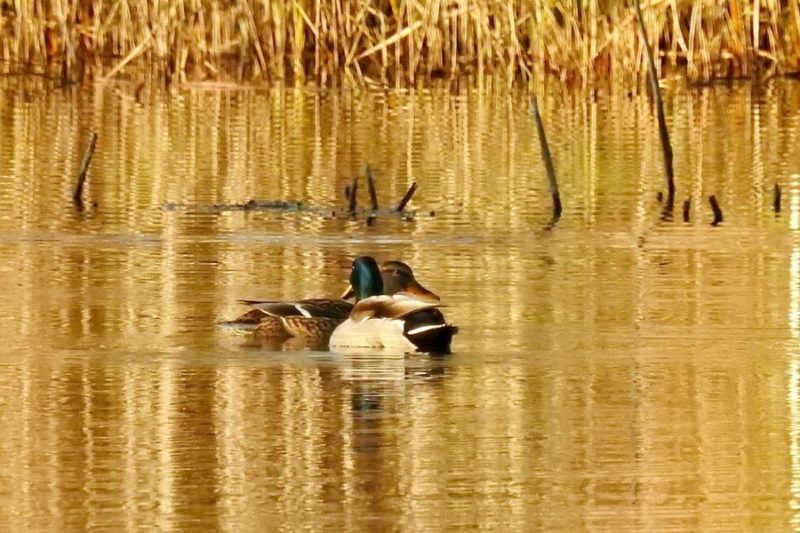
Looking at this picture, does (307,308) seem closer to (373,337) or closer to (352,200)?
(373,337)

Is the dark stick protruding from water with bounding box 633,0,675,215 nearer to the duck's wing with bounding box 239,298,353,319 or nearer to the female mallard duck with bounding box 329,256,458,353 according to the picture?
the duck's wing with bounding box 239,298,353,319

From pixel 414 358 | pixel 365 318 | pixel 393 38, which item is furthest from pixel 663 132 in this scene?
pixel 393 38

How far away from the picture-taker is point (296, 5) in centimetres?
2208

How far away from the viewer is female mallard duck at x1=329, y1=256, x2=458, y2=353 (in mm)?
8742

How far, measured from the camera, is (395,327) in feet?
29.2

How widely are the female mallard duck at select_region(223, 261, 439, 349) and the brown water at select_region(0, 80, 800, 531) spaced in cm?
19

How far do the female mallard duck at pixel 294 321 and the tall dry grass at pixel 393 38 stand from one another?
39.1 feet

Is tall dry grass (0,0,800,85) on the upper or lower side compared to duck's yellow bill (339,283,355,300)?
upper

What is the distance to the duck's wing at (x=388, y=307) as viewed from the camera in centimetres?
888

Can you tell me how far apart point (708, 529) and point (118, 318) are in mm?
4046

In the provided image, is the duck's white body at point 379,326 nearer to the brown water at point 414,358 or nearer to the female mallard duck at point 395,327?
the female mallard duck at point 395,327

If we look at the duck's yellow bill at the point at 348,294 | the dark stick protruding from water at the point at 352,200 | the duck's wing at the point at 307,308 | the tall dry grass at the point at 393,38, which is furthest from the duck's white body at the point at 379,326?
the tall dry grass at the point at 393,38

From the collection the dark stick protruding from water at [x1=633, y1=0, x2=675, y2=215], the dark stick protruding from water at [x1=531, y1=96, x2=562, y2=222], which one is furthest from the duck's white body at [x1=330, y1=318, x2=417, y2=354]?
the dark stick protruding from water at [x1=633, y1=0, x2=675, y2=215]

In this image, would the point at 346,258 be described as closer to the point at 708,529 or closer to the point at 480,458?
the point at 480,458
